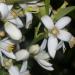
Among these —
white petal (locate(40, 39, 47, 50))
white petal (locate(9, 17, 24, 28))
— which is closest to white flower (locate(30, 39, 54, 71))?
white petal (locate(40, 39, 47, 50))

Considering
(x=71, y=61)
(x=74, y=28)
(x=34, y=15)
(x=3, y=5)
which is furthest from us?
(x=71, y=61)

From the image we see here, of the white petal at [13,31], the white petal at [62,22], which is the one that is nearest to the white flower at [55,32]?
the white petal at [62,22]

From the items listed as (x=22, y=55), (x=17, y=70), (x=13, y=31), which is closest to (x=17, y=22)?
(x=13, y=31)

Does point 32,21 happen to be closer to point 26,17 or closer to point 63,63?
point 26,17

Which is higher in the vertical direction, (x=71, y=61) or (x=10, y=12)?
(x=10, y=12)

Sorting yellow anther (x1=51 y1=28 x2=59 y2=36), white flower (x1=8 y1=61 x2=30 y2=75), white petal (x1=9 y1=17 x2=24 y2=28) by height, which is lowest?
white flower (x1=8 y1=61 x2=30 y2=75)

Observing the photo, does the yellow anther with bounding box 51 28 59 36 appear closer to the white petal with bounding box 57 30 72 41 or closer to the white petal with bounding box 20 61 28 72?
the white petal with bounding box 57 30 72 41

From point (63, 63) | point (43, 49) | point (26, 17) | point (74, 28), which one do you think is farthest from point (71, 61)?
point (26, 17)
